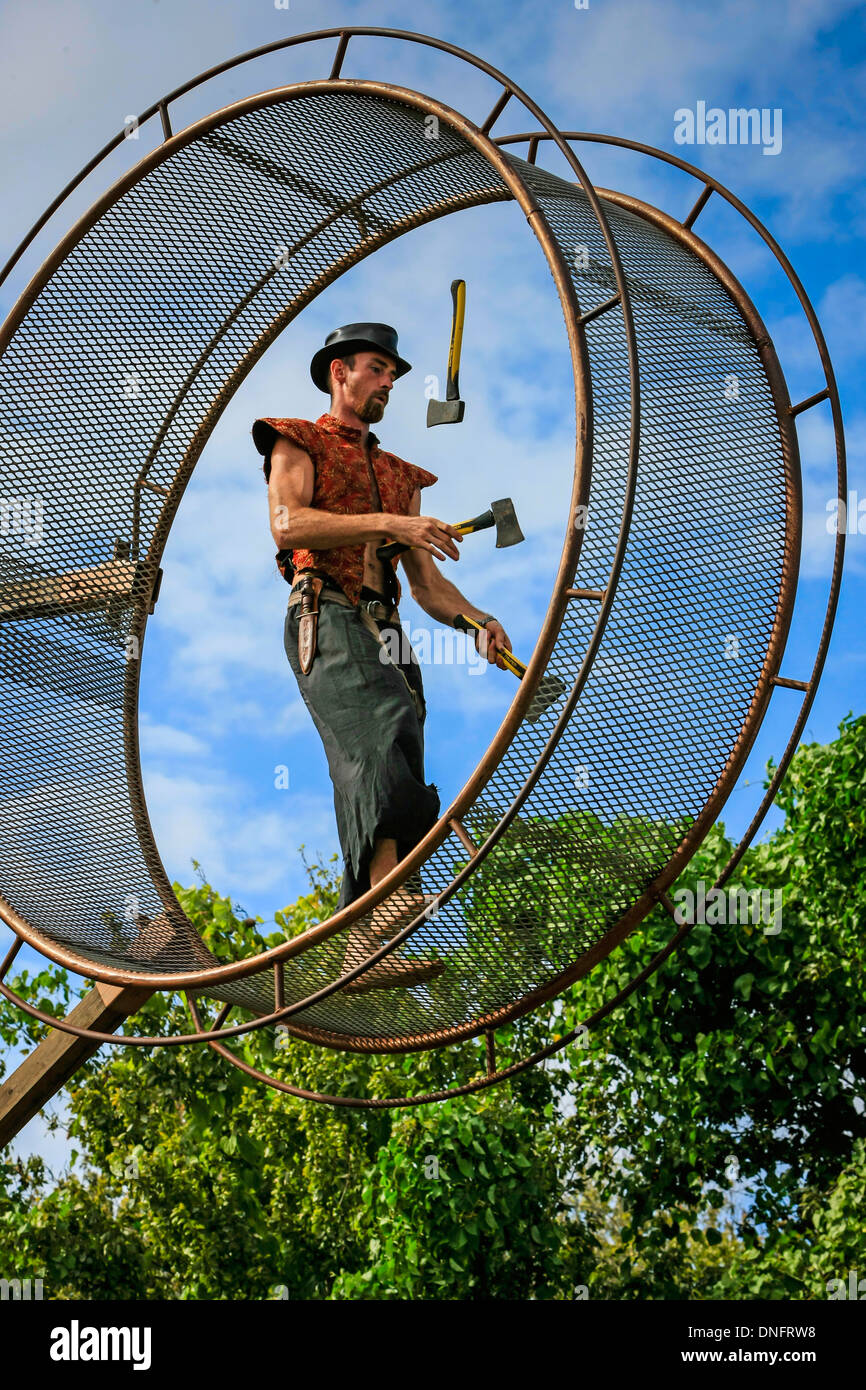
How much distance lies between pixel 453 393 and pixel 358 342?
0.61m

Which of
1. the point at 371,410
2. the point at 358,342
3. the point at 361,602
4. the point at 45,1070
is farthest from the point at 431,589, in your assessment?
the point at 45,1070

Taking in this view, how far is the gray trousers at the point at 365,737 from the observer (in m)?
4.33

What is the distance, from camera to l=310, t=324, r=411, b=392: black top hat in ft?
15.9

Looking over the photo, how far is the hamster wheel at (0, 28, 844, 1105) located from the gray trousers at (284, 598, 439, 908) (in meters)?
0.47

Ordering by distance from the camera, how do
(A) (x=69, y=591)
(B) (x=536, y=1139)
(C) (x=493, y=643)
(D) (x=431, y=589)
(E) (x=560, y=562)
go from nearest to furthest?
(E) (x=560, y=562) → (C) (x=493, y=643) → (D) (x=431, y=589) → (A) (x=69, y=591) → (B) (x=536, y=1139)

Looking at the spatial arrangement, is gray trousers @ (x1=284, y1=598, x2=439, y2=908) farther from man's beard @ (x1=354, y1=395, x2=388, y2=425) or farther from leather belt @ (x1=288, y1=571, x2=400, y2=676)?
man's beard @ (x1=354, y1=395, x2=388, y2=425)

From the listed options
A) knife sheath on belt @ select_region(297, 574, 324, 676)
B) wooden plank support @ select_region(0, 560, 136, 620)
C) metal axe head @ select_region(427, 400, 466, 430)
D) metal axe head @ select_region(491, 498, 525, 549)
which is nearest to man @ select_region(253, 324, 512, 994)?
knife sheath on belt @ select_region(297, 574, 324, 676)

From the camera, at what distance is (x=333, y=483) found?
4648mm

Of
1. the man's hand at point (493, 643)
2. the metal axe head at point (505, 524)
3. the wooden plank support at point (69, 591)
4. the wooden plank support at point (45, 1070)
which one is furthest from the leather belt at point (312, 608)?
the wooden plank support at point (45, 1070)

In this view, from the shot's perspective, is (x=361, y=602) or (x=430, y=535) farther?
(x=361, y=602)

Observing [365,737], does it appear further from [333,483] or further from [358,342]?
[358,342]
